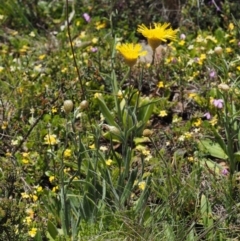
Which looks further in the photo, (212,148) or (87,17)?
(87,17)

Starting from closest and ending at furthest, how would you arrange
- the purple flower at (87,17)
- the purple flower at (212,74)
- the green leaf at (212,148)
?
the green leaf at (212,148) < the purple flower at (212,74) < the purple flower at (87,17)

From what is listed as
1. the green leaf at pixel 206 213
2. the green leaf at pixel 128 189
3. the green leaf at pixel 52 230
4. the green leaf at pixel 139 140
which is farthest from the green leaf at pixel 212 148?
the green leaf at pixel 52 230

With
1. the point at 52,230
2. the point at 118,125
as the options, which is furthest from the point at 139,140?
the point at 52,230

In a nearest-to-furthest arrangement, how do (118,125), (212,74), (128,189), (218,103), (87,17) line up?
1. (128,189)
2. (118,125)
3. (218,103)
4. (212,74)
5. (87,17)

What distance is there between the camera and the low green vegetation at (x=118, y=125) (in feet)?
8.16

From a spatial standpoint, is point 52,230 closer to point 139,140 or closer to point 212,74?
point 139,140

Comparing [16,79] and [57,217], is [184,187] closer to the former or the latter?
[57,217]

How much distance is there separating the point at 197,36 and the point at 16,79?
1.22m

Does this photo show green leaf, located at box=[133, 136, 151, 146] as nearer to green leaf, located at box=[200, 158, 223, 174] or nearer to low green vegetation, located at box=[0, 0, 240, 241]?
low green vegetation, located at box=[0, 0, 240, 241]

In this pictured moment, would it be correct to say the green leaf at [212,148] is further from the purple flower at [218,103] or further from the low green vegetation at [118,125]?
the purple flower at [218,103]

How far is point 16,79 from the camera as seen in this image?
3.85m

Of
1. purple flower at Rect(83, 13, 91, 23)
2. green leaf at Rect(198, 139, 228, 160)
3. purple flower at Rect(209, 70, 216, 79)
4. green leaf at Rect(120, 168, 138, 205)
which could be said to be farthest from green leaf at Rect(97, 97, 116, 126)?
purple flower at Rect(83, 13, 91, 23)

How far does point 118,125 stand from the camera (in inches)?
116

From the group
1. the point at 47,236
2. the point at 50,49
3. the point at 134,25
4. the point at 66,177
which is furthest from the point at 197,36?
the point at 47,236
